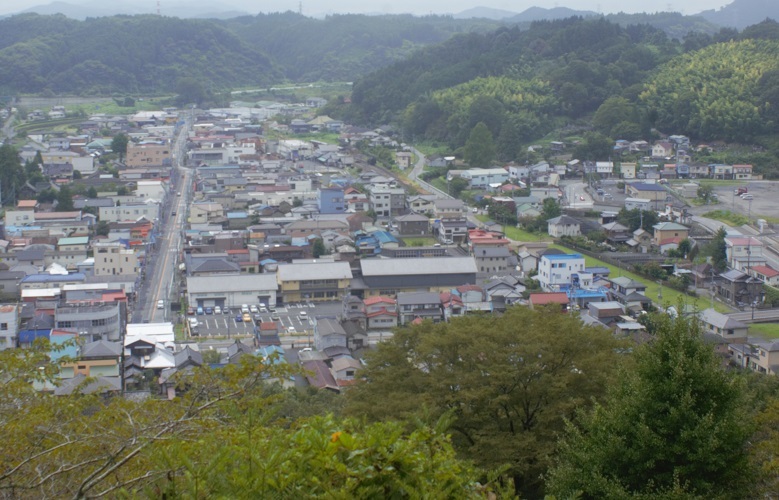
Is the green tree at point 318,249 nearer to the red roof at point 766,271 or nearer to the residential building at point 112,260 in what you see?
the residential building at point 112,260

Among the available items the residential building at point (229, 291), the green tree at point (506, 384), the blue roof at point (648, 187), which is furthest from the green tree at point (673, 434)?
the blue roof at point (648, 187)

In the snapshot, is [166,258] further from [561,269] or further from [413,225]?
[561,269]

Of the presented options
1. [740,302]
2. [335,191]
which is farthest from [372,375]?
[335,191]

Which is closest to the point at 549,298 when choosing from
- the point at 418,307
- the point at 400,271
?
the point at 418,307

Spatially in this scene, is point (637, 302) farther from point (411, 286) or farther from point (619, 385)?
point (619, 385)

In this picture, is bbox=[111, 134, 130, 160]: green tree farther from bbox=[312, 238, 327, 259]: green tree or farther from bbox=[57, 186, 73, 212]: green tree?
bbox=[312, 238, 327, 259]: green tree

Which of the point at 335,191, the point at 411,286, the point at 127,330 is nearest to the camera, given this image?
the point at 127,330
